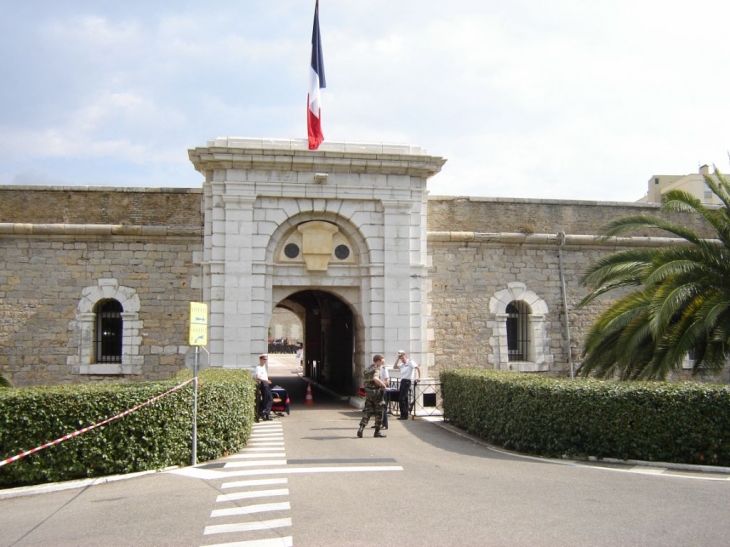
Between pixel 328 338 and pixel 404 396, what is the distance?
11.3m

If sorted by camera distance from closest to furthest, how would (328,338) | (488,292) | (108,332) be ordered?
(108,332) → (488,292) → (328,338)

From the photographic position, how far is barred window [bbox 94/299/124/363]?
17.5 meters

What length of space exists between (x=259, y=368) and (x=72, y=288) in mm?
5553

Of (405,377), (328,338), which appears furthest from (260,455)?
(328,338)

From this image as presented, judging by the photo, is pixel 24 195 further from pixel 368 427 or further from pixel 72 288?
pixel 368 427

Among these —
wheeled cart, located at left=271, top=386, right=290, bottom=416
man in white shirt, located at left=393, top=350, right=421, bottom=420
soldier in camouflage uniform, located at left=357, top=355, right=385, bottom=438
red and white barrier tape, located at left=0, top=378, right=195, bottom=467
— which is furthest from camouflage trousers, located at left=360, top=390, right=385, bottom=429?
red and white barrier tape, located at left=0, top=378, right=195, bottom=467

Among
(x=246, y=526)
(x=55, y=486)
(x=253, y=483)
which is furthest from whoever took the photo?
(x=55, y=486)

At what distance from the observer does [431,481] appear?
28.5 ft

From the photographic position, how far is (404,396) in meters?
15.4

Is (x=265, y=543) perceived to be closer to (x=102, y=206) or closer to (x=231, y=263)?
(x=231, y=263)

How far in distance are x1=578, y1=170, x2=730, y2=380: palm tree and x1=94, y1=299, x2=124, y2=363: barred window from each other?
445 inches

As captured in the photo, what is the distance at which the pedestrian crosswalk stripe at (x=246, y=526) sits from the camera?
21.4 feet

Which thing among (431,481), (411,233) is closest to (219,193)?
(411,233)

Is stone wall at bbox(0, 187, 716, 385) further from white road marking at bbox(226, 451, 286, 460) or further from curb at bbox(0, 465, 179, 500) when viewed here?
curb at bbox(0, 465, 179, 500)
